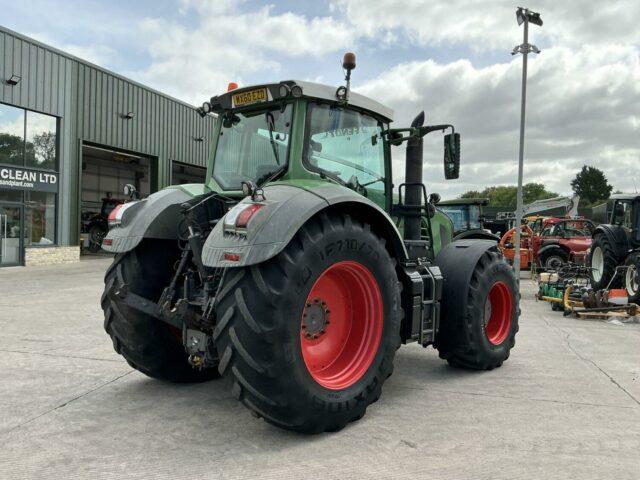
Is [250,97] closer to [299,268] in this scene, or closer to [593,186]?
[299,268]

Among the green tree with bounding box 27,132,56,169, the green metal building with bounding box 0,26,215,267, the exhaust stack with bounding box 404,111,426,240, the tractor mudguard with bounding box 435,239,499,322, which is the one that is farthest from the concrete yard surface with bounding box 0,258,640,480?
the green tree with bounding box 27,132,56,169

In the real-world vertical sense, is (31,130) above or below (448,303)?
above

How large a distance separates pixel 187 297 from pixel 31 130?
680 inches

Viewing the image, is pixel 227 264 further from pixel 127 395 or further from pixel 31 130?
pixel 31 130

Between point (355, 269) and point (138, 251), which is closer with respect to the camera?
point (355, 269)

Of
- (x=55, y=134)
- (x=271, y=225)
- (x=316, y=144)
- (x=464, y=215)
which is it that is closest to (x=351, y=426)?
(x=271, y=225)

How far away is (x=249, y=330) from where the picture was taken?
3123 millimetres

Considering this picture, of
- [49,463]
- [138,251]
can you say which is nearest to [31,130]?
[138,251]

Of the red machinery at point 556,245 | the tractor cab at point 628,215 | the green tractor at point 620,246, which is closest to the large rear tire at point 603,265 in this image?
the green tractor at point 620,246

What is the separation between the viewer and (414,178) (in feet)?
16.2

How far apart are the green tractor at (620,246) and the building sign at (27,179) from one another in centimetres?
1697

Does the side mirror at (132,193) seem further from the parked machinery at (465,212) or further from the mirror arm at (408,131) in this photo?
the parked machinery at (465,212)

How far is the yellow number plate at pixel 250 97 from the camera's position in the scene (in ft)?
13.5

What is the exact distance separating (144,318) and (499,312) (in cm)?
345
